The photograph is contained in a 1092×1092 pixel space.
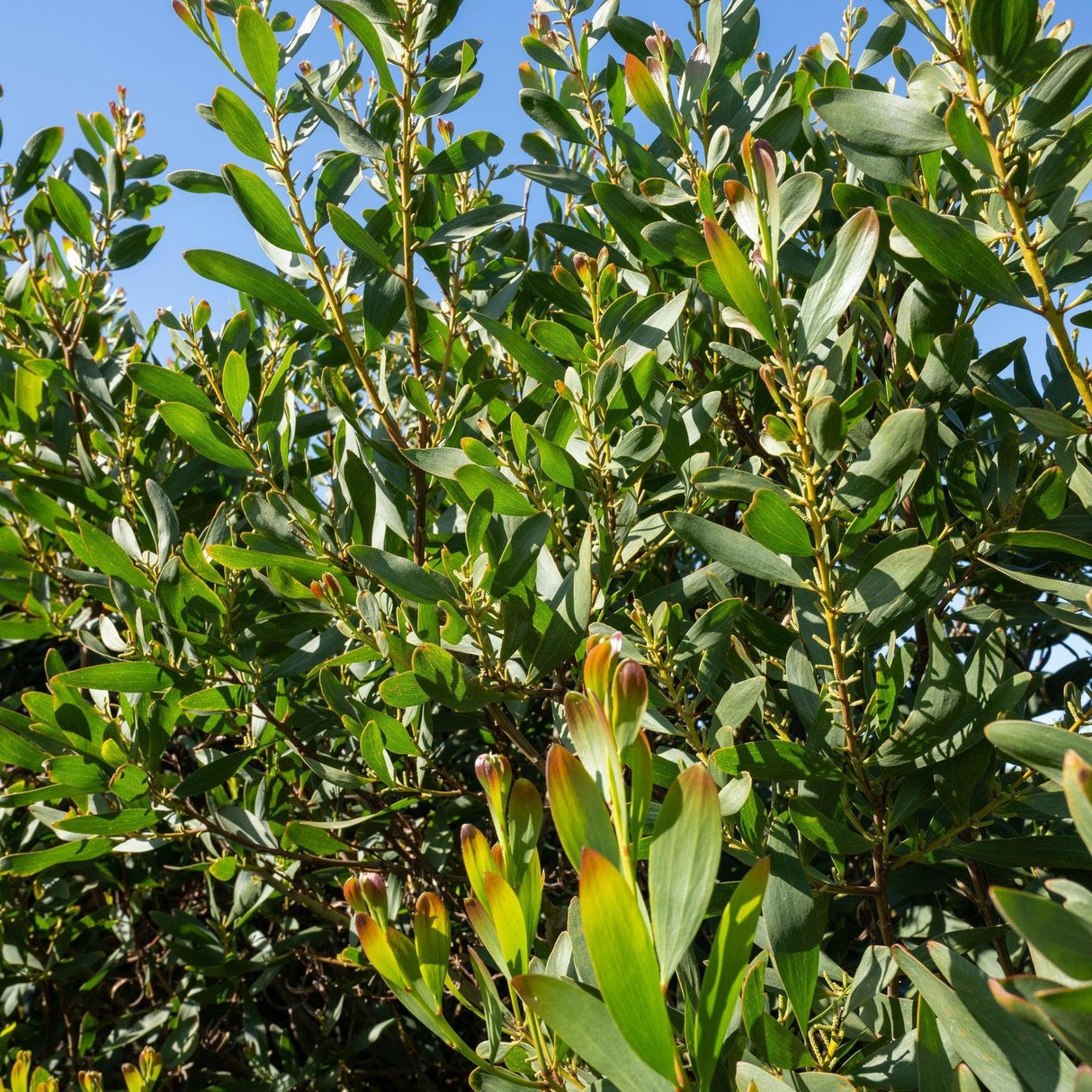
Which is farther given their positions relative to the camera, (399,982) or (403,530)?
(403,530)

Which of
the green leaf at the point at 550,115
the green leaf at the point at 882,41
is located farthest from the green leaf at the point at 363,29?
the green leaf at the point at 882,41

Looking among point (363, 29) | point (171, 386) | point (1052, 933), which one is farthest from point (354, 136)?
point (1052, 933)

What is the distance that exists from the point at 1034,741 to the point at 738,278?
0.51 meters

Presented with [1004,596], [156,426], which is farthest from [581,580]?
[156,426]

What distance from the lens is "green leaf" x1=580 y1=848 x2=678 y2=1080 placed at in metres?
0.63

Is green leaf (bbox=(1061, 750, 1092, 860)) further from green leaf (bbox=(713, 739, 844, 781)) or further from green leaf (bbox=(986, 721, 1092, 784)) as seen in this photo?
green leaf (bbox=(713, 739, 844, 781))

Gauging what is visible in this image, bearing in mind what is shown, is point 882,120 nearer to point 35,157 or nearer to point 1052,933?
point 1052,933

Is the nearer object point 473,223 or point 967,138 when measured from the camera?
point 967,138

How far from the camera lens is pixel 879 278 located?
1467mm

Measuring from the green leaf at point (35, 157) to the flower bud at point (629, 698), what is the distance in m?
2.54

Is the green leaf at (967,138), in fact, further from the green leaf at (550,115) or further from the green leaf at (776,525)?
the green leaf at (550,115)

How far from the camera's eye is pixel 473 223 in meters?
1.52

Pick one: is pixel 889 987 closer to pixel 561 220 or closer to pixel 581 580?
pixel 581 580

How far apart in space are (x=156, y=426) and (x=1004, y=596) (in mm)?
1910
